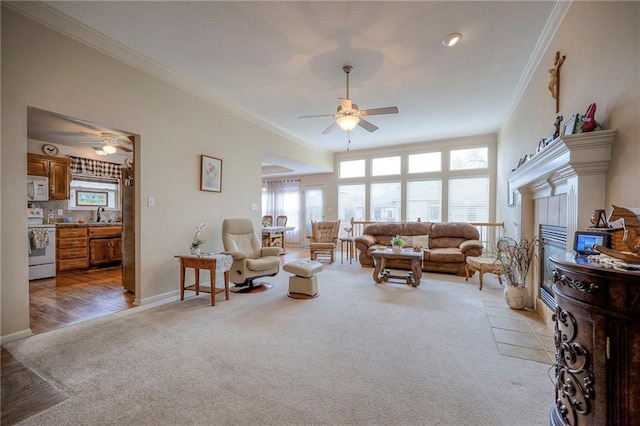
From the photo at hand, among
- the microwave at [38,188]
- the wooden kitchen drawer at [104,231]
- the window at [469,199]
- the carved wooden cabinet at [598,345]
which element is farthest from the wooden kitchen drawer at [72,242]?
the window at [469,199]

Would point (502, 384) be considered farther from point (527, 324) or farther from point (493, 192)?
point (493, 192)

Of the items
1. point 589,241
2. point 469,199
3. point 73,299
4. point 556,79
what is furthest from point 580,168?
point 73,299

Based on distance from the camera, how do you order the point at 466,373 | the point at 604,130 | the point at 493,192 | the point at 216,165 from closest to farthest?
the point at 604,130, the point at 466,373, the point at 216,165, the point at 493,192

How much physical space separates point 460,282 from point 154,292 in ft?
14.9

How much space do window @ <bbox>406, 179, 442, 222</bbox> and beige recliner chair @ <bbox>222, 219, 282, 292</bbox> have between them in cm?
441

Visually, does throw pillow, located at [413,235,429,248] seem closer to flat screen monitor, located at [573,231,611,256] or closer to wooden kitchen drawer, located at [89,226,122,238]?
flat screen monitor, located at [573,231,611,256]

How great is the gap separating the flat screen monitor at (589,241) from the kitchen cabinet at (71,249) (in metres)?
6.95

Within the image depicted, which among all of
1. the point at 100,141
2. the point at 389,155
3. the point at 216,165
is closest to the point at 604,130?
the point at 216,165

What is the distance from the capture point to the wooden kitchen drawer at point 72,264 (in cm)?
487

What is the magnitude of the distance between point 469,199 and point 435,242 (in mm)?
1786

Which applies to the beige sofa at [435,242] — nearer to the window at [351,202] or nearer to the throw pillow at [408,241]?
the throw pillow at [408,241]

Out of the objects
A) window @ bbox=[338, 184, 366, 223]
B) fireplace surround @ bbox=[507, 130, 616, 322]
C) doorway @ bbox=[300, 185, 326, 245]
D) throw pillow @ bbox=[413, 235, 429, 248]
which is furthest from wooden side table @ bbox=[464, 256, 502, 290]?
doorway @ bbox=[300, 185, 326, 245]

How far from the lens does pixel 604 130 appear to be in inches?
68.3

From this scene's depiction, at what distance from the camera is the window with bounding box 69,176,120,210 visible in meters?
5.61
